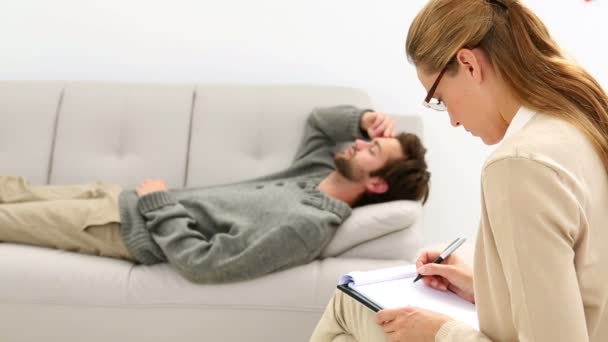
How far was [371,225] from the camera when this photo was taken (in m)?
2.14

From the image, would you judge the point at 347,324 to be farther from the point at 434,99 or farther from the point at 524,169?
the point at 524,169

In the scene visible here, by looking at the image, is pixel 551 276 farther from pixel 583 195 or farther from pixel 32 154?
pixel 32 154

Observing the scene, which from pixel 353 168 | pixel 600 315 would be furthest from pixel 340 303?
pixel 353 168

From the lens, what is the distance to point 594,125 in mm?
1037

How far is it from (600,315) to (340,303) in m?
0.57

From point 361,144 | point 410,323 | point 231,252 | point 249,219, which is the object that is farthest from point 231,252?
point 410,323

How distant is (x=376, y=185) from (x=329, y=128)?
29 cm

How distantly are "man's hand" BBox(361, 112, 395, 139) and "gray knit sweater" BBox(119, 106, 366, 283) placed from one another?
0.09 ft

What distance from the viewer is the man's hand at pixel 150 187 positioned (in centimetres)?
242

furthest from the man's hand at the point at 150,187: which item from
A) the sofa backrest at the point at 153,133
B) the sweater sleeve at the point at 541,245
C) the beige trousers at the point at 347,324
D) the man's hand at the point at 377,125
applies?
the sweater sleeve at the point at 541,245

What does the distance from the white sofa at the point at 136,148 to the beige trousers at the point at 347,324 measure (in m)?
0.55

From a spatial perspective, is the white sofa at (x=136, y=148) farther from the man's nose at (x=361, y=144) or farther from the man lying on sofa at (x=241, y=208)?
the man's nose at (x=361, y=144)

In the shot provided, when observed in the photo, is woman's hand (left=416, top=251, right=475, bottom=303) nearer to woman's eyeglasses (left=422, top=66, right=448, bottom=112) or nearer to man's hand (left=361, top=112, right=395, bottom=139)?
woman's eyeglasses (left=422, top=66, right=448, bottom=112)

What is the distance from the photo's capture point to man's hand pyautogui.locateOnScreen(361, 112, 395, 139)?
8.20ft
